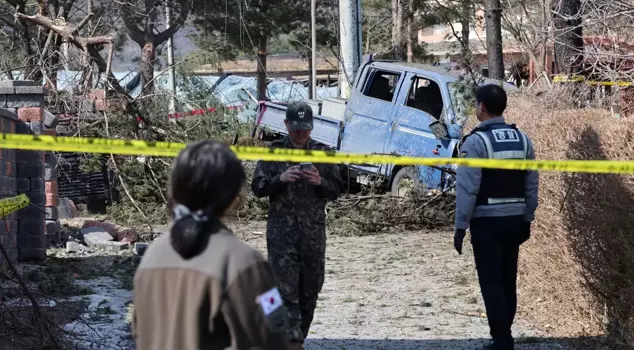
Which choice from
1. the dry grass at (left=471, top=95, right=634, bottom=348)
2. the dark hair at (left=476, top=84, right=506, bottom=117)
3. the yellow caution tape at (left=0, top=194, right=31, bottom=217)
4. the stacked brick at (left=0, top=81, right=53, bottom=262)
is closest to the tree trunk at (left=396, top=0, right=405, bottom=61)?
the stacked brick at (left=0, top=81, right=53, bottom=262)

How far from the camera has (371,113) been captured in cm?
1424

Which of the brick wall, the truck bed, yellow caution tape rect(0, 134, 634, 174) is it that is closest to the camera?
yellow caution tape rect(0, 134, 634, 174)

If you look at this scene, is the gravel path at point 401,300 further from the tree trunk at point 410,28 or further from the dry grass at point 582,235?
the tree trunk at point 410,28

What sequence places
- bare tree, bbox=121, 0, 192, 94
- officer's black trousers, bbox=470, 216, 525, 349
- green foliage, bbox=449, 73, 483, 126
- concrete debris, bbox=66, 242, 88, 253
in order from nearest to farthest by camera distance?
officer's black trousers, bbox=470, 216, 525, 349
concrete debris, bbox=66, 242, 88, 253
green foliage, bbox=449, 73, 483, 126
bare tree, bbox=121, 0, 192, 94

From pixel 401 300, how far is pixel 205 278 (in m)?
6.12

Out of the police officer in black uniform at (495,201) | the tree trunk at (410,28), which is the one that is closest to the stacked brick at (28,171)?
the police officer in black uniform at (495,201)

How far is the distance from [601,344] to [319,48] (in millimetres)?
31296

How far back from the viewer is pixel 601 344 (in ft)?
21.9

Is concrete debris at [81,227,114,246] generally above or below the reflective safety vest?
below

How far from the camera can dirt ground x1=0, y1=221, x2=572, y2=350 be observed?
7172 mm

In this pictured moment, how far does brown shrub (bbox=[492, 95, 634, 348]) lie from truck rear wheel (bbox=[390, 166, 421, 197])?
5.24m

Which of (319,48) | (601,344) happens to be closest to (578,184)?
(601,344)

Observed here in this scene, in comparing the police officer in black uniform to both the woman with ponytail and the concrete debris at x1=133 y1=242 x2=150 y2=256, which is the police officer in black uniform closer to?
the woman with ponytail

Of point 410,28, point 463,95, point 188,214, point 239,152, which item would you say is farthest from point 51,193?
point 410,28
